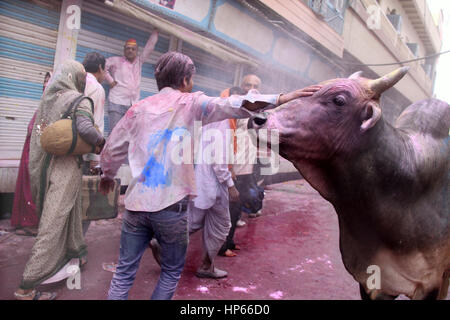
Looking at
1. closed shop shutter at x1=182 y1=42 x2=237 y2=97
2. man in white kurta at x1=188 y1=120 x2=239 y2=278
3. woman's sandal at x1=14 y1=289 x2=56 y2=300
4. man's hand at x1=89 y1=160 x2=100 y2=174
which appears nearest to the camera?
woman's sandal at x1=14 y1=289 x2=56 y2=300

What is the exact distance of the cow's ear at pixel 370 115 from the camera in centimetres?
167

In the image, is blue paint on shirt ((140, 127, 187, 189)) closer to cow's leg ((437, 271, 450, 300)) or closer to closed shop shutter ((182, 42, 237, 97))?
cow's leg ((437, 271, 450, 300))

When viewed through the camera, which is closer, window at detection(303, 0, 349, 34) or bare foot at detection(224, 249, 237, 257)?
bare foot at detection(224, 249, 237, 257)

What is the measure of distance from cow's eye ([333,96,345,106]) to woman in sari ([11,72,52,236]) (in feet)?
8.93

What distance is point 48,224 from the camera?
290 cm

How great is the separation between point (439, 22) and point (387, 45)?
18.6 feet

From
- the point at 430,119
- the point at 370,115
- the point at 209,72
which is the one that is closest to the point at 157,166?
the point at 370,115

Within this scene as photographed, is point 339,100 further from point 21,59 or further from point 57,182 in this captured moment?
point 21,59

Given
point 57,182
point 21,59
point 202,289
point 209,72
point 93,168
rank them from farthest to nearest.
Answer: point 209,72 < point 21,59 < point 93,168 < point 202,289 < point 57,182

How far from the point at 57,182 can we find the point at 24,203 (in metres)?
0.58

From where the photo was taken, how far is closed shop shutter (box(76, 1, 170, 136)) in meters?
5.81

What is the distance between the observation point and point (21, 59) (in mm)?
5195

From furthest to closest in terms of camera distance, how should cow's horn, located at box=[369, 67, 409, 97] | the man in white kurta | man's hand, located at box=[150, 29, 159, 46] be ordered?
man's hand, located at box=[150, 29, 159, 46] → the man in white kurta → cow's horn, located at box=[369, 67, 409, 97]

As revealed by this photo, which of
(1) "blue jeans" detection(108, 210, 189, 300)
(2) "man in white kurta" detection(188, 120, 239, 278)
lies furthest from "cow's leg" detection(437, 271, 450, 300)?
(2) "man in white kurta" detection(188, 120, 239, 278)
